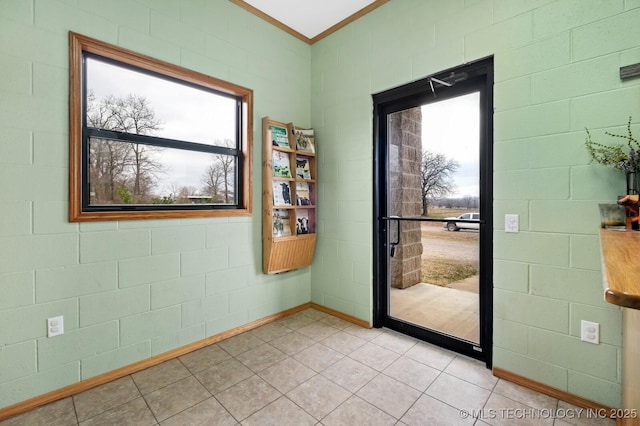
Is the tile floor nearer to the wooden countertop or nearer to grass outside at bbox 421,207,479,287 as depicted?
grass outside at bbox 421,207,479,287

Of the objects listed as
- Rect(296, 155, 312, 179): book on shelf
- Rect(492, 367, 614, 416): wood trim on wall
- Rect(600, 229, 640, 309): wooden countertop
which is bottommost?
Rect(492, 367, 614, 416): wood trim on wall

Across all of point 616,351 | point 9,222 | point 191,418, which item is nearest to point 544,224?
point 616,351

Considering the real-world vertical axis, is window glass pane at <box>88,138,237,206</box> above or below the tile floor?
above

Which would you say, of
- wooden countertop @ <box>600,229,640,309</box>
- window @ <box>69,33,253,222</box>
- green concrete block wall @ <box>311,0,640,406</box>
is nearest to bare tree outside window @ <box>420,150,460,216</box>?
green concrete block wall @ <box>311,0,640,406</box>

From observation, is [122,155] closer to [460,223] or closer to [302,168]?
[302,168]

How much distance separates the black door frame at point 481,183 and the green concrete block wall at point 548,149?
75 millimetres

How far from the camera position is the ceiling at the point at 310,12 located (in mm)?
2732

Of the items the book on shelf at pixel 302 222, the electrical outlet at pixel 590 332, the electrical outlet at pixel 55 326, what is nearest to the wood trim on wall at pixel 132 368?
the electrical outlet at pixel 55 326

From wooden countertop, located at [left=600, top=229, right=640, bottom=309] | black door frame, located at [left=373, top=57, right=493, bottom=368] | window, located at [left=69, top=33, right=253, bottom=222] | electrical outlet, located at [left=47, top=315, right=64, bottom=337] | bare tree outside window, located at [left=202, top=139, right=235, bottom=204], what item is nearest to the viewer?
wooden countertop, located at [left=600, top=229, right=640, bottom=309]

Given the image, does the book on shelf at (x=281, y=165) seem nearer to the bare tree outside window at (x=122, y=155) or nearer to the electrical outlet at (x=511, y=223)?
the bare tree outside window at (x=122, y=155)

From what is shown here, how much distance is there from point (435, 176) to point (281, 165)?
149cm

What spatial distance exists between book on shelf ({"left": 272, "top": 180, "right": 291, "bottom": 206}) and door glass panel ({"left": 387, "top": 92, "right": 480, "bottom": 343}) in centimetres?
104

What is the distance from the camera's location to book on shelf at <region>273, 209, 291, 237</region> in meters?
2.93

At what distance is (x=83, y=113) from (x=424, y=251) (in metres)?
2.88
